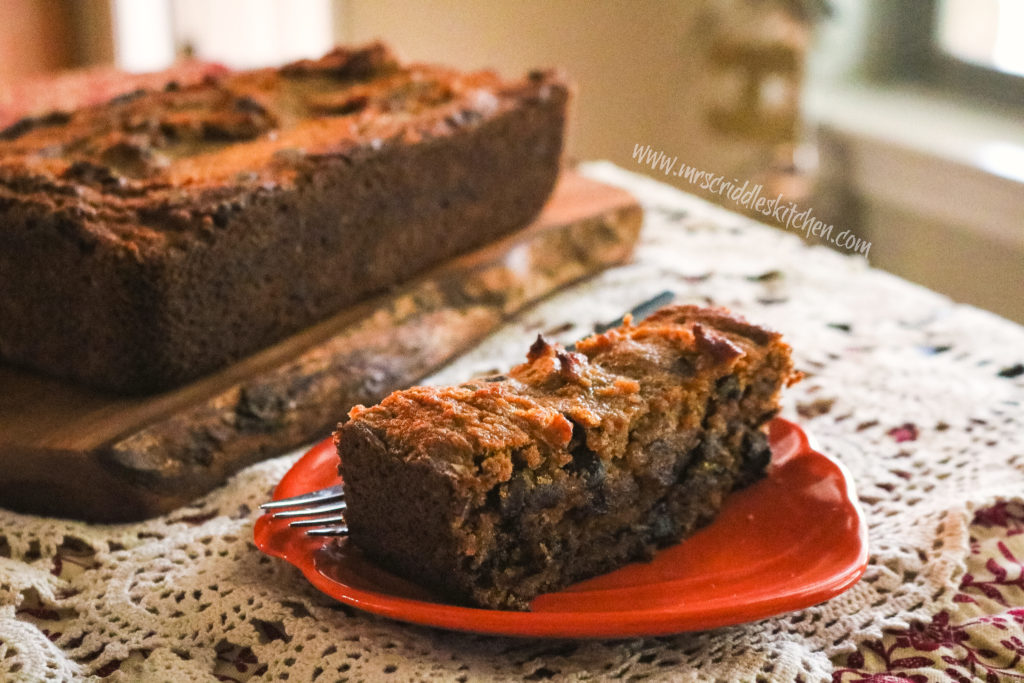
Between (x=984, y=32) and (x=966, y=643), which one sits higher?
(x=984, y=32)

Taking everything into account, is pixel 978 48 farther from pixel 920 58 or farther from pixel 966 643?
pixel 966 643

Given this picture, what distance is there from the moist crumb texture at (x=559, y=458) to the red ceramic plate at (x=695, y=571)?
0.08 ft

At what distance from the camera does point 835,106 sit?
2326 mm

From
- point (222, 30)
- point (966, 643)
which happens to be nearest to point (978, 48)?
point (966, 643)

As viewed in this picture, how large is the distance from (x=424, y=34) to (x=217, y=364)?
2411 millimetres

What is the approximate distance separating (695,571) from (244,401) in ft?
2.21

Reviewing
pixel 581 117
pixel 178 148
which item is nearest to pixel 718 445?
pixel 178 148

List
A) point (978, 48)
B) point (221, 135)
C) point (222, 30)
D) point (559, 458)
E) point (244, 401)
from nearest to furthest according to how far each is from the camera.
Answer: point (559, 458) < point (244, 401) < point (221, 135) < point (978, 48) < point (222, 30)

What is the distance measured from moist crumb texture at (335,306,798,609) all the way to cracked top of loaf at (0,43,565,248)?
1.74ft

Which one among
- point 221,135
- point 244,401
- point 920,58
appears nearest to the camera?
point 244,401

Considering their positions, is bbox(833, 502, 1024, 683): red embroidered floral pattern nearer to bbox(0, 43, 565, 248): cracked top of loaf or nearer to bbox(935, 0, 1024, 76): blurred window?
bbox(0, 43, 565, 248): cracked top of loaf

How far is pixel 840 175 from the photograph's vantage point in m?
2.20

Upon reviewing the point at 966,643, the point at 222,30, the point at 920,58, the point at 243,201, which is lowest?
the point at 966,643

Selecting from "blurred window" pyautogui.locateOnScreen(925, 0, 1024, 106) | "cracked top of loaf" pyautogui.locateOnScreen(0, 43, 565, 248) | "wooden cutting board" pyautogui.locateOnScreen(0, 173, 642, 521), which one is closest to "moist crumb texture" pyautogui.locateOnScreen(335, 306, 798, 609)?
"wooden cutting board" pyautogui.locateOnScreen(0, 173, 642, 521)
